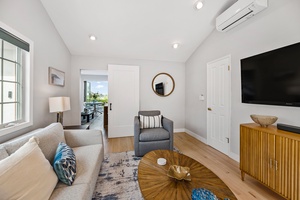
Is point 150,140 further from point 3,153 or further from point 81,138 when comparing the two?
point 3,153

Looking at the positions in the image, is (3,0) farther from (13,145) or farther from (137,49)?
(137,49)

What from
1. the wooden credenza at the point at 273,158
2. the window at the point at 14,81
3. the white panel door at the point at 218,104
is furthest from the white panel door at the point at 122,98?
the wooden credenza at the point at 273,158

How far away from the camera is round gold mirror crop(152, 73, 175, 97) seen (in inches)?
158

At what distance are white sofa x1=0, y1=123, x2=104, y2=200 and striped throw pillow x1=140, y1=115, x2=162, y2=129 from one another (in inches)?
37.4

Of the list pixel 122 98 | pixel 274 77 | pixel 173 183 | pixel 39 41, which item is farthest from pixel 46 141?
pixel 274 77

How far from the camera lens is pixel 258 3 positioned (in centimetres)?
183

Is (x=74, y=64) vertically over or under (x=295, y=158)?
over

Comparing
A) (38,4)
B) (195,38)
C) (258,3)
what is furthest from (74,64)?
(258,3)

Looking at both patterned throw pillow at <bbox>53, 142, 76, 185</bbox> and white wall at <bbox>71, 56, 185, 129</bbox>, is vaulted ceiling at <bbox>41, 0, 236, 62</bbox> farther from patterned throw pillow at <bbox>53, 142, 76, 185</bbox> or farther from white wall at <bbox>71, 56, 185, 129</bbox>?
patterned throw pillow at <bbox>53, 142, 76, 185</bbox>

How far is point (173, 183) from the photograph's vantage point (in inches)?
45.1

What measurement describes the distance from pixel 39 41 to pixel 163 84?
301 cm

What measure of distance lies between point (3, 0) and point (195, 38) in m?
3.28

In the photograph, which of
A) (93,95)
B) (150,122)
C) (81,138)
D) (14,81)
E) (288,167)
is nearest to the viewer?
(288,167)

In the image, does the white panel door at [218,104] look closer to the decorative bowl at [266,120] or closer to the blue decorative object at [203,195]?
the decorative bowl at [266,120]
